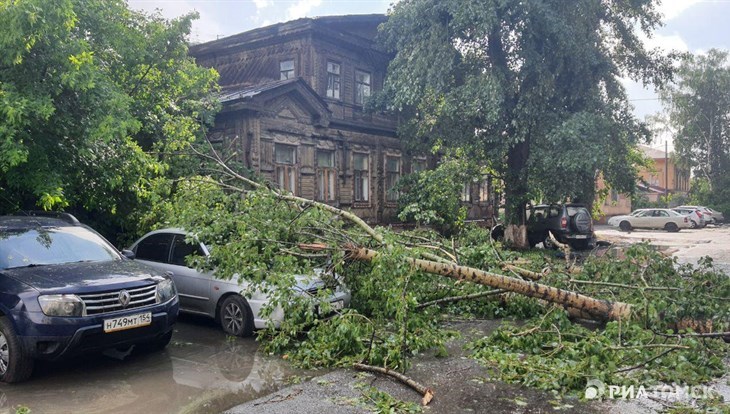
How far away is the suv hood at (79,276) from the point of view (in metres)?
5.90

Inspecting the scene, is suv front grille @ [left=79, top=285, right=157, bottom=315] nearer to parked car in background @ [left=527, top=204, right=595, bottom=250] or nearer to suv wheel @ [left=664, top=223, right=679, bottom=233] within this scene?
parked car in background @ [left=527, top=204, right=595, bottom=250]

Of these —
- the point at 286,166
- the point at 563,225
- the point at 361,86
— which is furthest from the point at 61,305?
the point at 361,86

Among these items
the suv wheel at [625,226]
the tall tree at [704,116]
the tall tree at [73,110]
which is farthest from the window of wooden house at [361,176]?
the tall tree at [704,116]

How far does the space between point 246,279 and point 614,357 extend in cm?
454

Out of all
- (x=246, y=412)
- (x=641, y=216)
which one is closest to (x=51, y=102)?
(x=246, y=412)

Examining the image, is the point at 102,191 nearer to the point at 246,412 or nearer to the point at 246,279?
the point at 246,279

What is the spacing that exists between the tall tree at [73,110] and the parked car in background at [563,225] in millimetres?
12914

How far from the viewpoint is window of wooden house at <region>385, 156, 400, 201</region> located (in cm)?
2356

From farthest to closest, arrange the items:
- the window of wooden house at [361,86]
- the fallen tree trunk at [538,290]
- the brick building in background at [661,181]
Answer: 1. the brick building in background at [661,181]
2. the window of wooden house at [361,86]
3. the fallen tree trunk at [538,290]

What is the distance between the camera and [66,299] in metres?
5.79

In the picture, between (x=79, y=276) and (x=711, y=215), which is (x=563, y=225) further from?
(x=711, y=215)

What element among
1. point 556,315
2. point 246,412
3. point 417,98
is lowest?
point 246,412

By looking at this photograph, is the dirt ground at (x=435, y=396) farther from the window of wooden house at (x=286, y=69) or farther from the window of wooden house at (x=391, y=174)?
the window of wooden house at (x=391, y=174)

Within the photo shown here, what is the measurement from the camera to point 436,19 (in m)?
19.0
